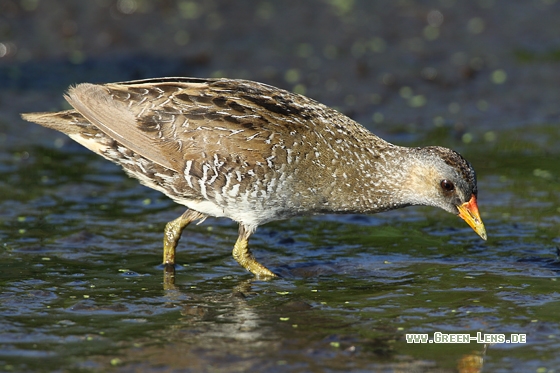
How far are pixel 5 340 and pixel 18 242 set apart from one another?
6.91 feet

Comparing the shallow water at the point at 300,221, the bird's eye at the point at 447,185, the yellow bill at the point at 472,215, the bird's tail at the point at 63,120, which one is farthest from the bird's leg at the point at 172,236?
the yellow bill at the point at 472,215

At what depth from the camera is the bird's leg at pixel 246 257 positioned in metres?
6.99

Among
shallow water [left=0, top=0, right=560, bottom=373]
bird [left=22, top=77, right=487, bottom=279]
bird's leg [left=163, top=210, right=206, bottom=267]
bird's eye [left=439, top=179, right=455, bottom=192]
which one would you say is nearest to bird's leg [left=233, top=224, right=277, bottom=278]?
bird [left=22, top=77, right=487, bottom=279]

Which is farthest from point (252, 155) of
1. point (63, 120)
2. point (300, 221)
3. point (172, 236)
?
point (300, 221)

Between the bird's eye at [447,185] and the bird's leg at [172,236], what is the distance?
6.22 feet

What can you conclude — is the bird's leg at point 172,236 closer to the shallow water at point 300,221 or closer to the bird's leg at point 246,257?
the shallow water at point 300,221

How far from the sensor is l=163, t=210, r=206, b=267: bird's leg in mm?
7230

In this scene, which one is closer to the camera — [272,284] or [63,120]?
[272,284]

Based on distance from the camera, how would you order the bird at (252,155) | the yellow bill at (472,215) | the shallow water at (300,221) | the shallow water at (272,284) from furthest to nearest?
the yellow bill at (472,215) < the bird at (252,155) < the shallow water at (300,221) < the shallow water at (272,284)

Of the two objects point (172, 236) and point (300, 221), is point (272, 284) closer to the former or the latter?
point (172, 236)

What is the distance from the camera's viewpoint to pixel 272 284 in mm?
6809

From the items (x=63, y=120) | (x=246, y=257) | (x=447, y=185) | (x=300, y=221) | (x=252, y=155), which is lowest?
(x=246, y=257)

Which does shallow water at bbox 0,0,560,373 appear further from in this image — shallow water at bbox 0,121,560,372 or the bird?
the bird

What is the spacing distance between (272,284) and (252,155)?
1.00 m
